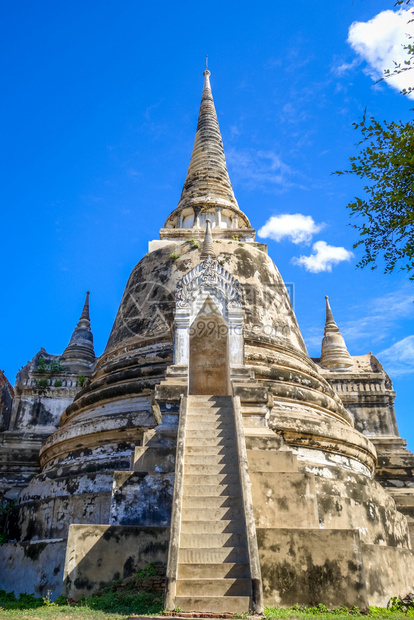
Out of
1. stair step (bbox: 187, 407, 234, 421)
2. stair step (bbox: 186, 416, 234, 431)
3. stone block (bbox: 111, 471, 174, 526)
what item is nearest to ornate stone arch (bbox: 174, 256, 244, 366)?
stair step (bbox: 187, 407, 234, 421)

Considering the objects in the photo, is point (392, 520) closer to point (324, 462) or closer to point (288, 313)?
point (324, 462)

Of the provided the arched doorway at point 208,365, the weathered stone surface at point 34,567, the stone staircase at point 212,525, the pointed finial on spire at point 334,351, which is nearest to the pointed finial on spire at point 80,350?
the arched doorway at point 208,365

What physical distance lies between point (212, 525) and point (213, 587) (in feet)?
2.87

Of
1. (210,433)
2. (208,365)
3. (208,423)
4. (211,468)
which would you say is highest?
(208,365)

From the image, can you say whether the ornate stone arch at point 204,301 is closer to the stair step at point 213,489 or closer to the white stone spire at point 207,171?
the stair step at point 213,489

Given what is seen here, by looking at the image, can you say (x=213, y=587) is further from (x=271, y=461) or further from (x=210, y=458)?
(x=271, y=461)

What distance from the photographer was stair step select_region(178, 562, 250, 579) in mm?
5508

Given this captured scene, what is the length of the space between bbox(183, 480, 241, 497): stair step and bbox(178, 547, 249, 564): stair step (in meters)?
0.88

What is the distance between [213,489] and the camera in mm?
6711

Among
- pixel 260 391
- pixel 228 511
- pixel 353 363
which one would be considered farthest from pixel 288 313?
pixel 228 511

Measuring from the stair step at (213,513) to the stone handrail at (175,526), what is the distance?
7.5 inches

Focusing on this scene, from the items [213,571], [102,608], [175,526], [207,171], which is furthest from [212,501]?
[207,171]

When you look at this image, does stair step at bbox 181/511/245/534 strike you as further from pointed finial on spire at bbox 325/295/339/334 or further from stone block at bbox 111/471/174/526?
pointed finial on spire at bbox 325/295/339/334

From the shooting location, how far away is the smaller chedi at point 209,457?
611 centimetres
